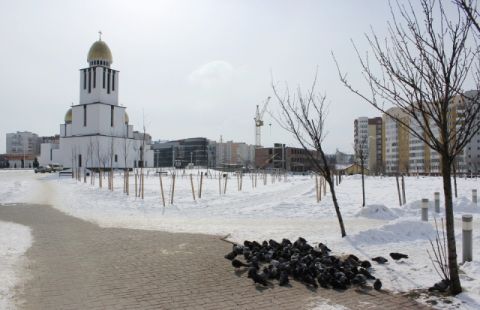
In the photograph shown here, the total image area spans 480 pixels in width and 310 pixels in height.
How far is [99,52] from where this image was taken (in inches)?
3007

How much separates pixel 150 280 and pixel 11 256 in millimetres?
3313

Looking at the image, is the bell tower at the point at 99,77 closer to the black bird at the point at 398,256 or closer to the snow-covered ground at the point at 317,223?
the snow-covered ground at the point at 317,223

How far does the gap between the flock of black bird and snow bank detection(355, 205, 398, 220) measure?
690 centimetres

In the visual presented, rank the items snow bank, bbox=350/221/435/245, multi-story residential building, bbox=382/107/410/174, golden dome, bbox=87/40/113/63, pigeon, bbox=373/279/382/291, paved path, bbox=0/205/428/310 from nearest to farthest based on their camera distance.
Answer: paved path, bbox=0/205/428/310, pigeon, bbox=373/279/382/291, snow bank, bbox=350/221/435/245, golden dome, bbox=87/40/113/63, multi-story residential building, bbox=382/107/410/174

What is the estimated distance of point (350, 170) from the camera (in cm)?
7538

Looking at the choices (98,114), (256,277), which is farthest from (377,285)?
(98,114)

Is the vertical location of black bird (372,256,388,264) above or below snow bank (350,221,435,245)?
below

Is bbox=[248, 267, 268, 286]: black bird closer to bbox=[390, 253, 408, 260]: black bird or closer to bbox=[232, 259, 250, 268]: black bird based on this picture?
bbox=[232, 259, 250, 268]: black bird

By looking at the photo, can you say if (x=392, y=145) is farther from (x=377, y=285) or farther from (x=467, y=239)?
(x=377, y=285)

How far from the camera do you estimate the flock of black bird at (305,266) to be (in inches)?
250

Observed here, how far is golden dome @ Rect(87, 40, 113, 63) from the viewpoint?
7625 centimetres

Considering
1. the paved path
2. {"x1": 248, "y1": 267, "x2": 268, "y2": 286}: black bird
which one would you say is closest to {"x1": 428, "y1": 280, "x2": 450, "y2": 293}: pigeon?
the paved path

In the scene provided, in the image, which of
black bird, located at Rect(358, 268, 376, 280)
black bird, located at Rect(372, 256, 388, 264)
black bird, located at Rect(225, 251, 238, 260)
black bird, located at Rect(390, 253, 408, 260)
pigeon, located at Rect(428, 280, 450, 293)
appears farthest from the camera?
black bird, located at Rect(225, 251, 238, 260)

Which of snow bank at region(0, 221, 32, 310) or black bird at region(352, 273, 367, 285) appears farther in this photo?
black bird at region(352, 273, 367, 285)
